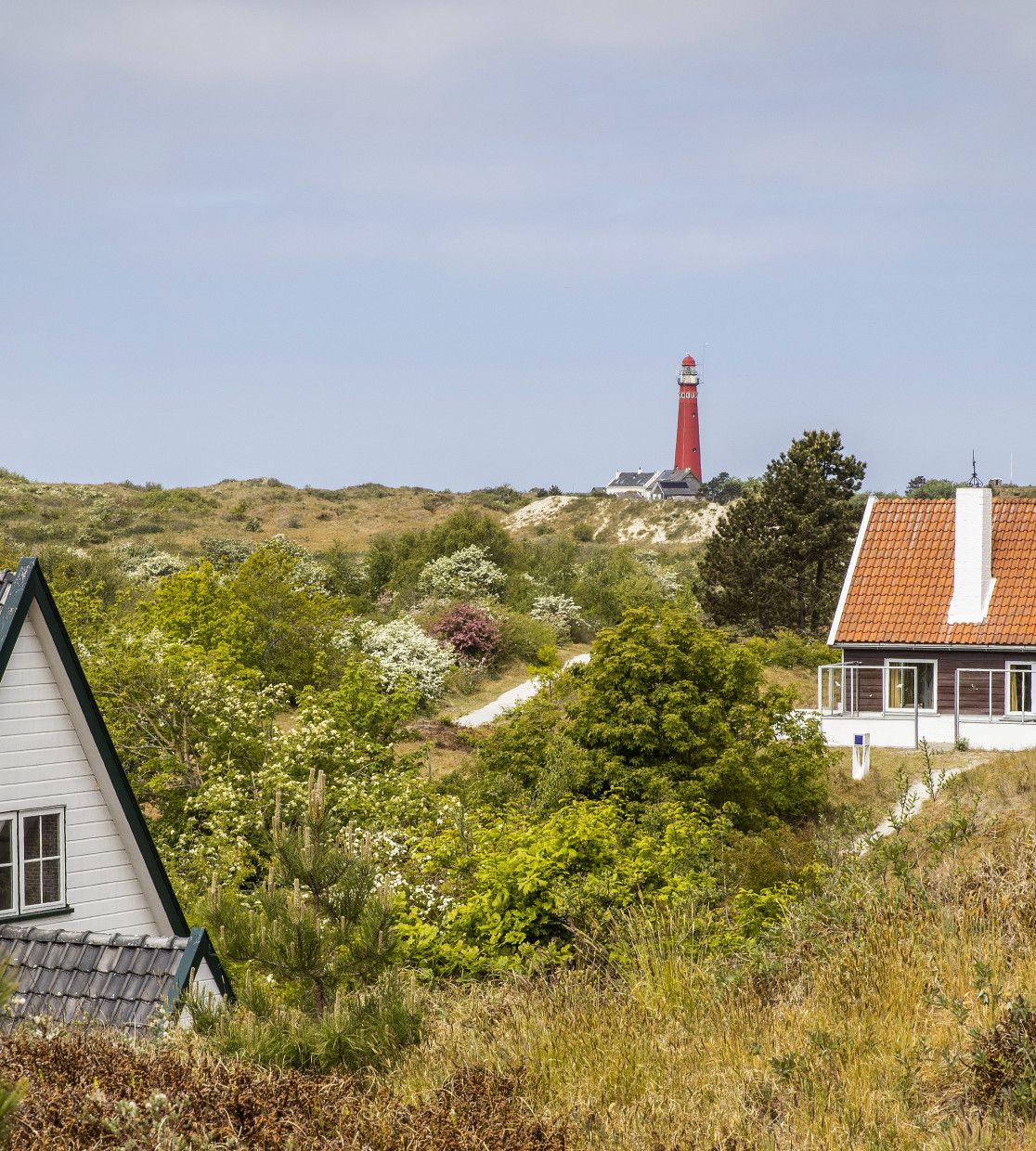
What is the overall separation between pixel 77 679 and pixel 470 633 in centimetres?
3078

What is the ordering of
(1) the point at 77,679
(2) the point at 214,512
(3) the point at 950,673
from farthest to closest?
(2) the point at 214,512, (3) the point at 950,673, (1) the point at 77,679

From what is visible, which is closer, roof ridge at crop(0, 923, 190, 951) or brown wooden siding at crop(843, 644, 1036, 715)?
roof ridge at crop(0, 923, 190, 951)

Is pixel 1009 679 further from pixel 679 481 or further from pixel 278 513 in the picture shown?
pixel 679 481

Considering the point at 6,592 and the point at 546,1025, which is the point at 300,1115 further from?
the point at 6,592

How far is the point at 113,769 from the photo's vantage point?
441 inches

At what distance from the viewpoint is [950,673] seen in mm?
29578

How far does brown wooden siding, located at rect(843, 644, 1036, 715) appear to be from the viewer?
1148 inches

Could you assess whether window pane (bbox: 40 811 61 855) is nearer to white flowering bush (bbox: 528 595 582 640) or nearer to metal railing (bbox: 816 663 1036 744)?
metal railing (bbox: 816 663 1036 744)

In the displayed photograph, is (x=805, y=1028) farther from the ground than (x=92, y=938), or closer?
farther from the ground

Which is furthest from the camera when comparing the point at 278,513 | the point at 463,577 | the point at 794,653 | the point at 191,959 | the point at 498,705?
the point at 278,513

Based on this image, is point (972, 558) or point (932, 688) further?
point (972, 558)

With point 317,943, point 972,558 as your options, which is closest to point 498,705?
point 972,558

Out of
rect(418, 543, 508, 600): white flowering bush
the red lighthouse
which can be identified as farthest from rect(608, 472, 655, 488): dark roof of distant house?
rect(418, 543, 508, 600): white flowering bush

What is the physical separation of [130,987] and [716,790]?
1528 centimetres
